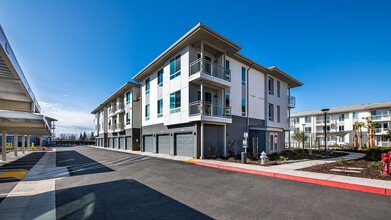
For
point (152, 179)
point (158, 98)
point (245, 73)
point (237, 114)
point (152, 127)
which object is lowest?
point (152, 179)

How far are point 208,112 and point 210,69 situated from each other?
4.11 m

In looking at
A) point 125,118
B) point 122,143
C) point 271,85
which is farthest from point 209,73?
point 122,143

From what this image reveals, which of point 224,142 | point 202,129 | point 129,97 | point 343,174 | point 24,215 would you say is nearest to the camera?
point 24,215

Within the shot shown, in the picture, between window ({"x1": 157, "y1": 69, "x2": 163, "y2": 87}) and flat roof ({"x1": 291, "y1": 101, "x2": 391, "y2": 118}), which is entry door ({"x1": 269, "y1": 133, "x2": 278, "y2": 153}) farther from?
flat roof ({"x1": 291, "y1": 101, "x2": 391, "y2": 118})

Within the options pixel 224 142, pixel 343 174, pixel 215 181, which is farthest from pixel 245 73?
pixel 215 181

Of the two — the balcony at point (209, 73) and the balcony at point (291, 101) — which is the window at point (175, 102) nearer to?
the balcony at point (209, 73)

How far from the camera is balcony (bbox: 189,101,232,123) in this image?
1602 centimetres

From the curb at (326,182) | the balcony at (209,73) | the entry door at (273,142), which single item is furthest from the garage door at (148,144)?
the entry door at (273,142)

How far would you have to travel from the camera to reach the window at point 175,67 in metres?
18.7

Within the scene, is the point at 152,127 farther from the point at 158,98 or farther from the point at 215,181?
the point at 215,181

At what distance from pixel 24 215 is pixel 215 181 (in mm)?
6449

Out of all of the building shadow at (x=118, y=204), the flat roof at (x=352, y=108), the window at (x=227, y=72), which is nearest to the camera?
the building shadow at (x=118, y=204)

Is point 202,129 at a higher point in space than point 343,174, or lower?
higher

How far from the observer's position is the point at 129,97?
30.4 meters
